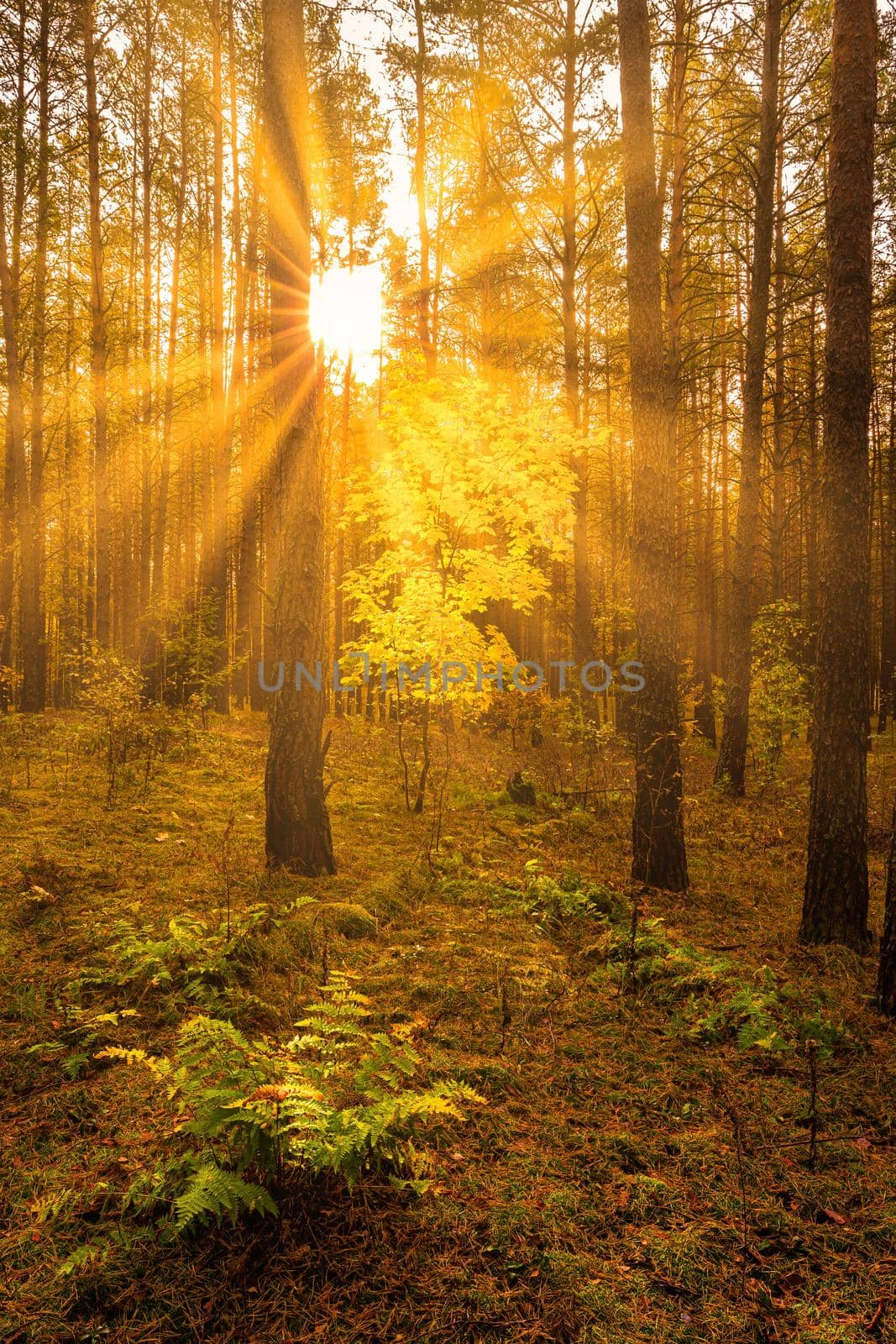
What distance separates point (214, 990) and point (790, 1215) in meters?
2.89

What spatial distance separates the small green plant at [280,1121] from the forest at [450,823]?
0.07ft

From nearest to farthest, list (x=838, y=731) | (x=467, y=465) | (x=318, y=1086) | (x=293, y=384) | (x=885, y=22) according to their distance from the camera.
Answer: (x=318, y=1086)
(x=838, y=731)
(x=293, y=384)
(x=885, y=22)
(x=467, y=465)

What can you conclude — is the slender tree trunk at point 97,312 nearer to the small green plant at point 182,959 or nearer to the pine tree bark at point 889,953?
the small green plant at point 182,959

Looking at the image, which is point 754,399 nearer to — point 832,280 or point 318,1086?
point 832,280

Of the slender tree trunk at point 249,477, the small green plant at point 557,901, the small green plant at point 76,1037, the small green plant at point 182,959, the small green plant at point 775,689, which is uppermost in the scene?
the slender tree trunk at point 249,477

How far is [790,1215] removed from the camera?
7.82ft

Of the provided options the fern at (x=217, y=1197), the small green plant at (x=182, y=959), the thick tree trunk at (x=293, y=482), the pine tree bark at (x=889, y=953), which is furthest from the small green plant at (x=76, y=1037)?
the pine tree bark at (x=889, y=953)

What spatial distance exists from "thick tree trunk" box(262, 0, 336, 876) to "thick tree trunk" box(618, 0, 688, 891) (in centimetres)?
311

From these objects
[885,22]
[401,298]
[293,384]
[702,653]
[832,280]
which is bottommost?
[702,653]

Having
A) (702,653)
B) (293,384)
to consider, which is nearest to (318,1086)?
(293,384)

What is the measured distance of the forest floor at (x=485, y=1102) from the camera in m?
1.97

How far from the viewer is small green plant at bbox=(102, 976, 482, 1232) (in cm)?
215

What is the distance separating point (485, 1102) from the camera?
8.74 ft

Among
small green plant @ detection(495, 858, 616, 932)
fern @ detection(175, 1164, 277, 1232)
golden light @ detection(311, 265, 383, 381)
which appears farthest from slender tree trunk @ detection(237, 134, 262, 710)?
fern @ detection(175, 1164, 277, 1232)
